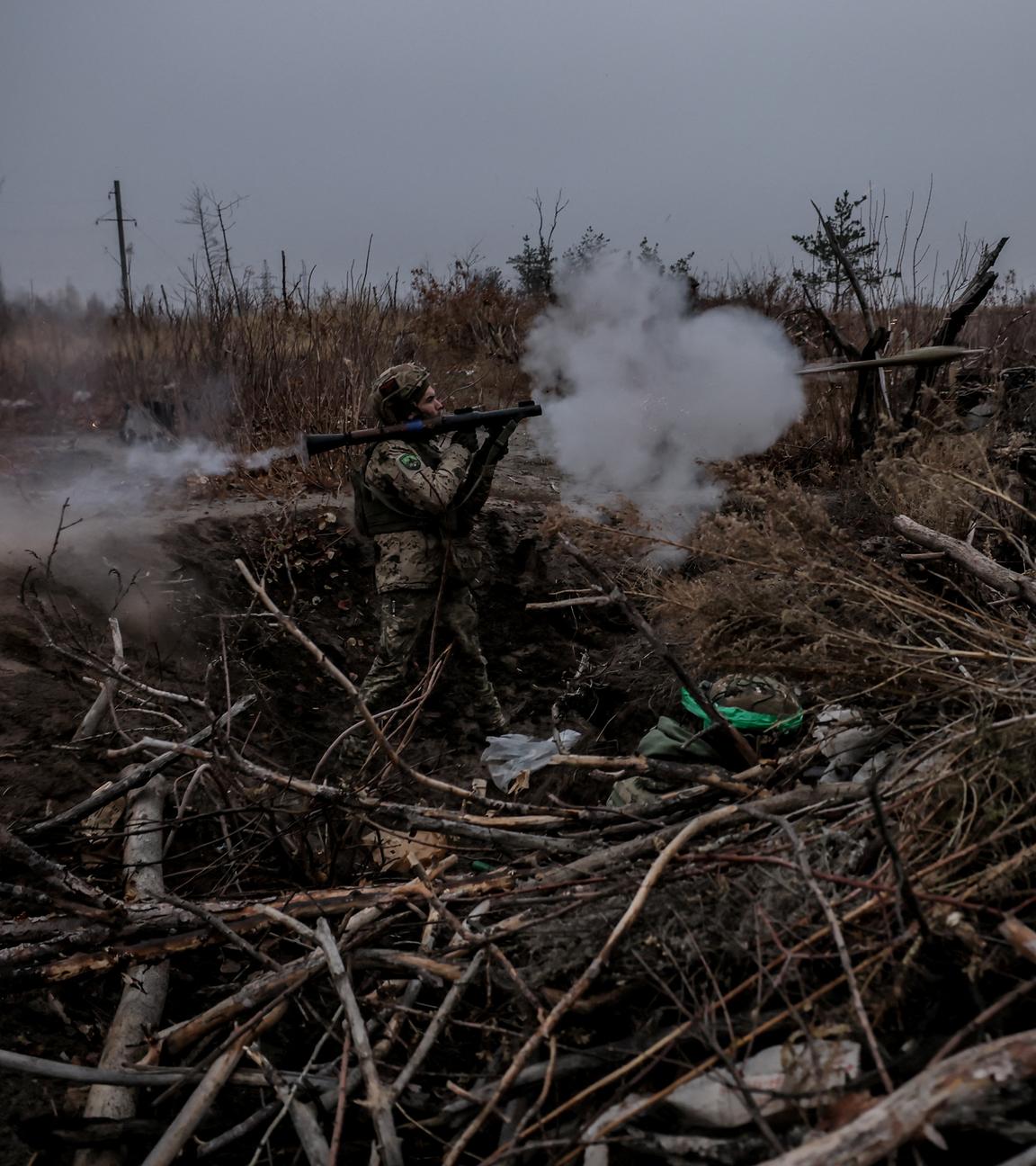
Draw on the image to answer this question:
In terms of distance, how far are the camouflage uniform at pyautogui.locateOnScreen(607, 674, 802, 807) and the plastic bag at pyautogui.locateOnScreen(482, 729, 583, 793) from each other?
4.12 feet

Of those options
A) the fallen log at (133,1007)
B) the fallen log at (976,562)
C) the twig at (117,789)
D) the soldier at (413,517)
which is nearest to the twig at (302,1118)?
the fallen log at (133,1007)

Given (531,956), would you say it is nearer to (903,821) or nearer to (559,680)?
(903,821)

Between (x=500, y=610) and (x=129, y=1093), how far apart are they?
4.77 metres

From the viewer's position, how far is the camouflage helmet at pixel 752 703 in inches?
125

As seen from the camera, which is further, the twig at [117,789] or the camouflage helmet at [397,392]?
the camouflage helmet at [397,392]

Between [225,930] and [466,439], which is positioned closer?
[225,930]

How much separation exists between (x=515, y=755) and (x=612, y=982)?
9.16ft

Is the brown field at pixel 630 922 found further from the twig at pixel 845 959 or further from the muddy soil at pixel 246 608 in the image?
the muddy soil at pixel 246 608

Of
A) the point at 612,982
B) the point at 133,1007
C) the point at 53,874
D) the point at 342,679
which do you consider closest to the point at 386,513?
the point at 342,679

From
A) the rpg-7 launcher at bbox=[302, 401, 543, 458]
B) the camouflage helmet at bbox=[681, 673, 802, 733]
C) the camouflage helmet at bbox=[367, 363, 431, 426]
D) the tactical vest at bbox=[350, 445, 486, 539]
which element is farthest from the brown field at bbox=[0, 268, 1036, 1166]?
the camouflage helmet at bbox=[367, 363, 431, 426]

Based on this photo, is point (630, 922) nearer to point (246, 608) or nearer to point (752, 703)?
point (752, 703)

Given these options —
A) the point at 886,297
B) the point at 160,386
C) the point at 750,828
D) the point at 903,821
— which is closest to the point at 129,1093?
the point at 750,828

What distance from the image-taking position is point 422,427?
16.0 ft

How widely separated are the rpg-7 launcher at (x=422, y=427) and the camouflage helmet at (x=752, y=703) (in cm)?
223
